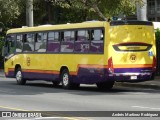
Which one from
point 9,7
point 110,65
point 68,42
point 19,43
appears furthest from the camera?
point 9,7

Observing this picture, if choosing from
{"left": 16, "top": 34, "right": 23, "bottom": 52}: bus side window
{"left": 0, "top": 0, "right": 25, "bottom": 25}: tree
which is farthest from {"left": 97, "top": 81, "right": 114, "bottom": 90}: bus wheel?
{"left": 0, "top": 0, "right": 25, "bottom": 25}: tree

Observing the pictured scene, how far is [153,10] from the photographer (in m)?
84.6

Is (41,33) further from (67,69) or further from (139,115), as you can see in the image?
(139,115)

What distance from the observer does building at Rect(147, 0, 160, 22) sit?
274 ft

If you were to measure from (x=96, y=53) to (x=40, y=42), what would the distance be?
15.8 ft

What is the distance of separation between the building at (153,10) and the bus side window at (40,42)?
5808cm

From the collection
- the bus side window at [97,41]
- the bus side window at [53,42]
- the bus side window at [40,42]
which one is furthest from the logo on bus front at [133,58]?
the bus side window at [40,42]

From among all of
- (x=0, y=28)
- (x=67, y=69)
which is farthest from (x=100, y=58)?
(x=0, y=28)

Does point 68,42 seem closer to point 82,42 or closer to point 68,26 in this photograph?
point 68,26

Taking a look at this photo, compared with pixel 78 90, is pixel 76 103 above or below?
above

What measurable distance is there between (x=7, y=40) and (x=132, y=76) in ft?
32.6

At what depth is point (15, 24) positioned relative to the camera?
57.8 metres

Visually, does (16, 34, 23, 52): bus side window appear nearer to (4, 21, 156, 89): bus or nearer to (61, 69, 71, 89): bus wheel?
(4, 21, 156, 89): bus

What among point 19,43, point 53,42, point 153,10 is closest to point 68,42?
point 53,42
